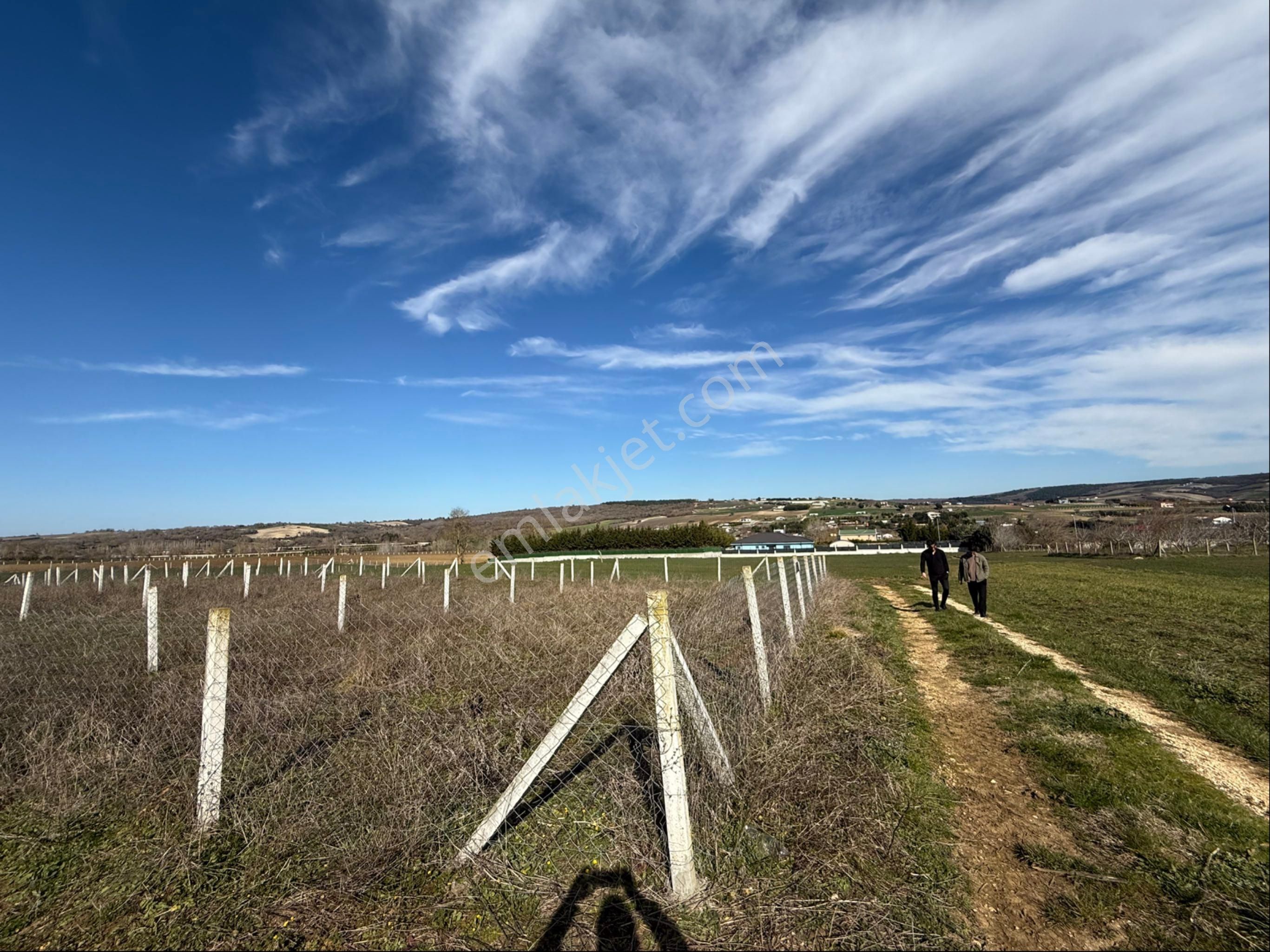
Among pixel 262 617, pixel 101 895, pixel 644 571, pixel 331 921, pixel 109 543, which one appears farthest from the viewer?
pixel 109 543

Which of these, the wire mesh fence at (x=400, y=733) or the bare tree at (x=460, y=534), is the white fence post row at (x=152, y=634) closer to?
the wire mesh fence at (x=400, y=733)

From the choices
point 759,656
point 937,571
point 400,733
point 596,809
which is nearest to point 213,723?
point 400,733

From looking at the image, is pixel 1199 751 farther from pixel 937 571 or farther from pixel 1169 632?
pixel 937 571

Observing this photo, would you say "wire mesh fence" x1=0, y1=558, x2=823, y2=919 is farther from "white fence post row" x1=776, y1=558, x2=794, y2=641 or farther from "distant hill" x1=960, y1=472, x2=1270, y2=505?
"distant hill" x1=960, y1=472, x2=1270, y2=505

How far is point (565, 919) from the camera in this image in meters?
2.70

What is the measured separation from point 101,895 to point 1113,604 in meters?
18.0

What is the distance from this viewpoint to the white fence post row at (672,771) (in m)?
2.79

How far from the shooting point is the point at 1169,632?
1010cm

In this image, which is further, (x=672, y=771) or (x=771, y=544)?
(x=771, y=544)

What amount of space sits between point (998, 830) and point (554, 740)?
294 cm

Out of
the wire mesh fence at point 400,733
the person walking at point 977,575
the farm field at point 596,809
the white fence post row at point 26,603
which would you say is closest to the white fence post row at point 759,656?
the wire mesh fence at point 400,733

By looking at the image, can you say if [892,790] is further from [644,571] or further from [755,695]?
[644,571]

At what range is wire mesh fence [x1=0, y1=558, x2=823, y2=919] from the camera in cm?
318

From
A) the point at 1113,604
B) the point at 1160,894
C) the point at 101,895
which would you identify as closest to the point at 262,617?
the point at 101,895
